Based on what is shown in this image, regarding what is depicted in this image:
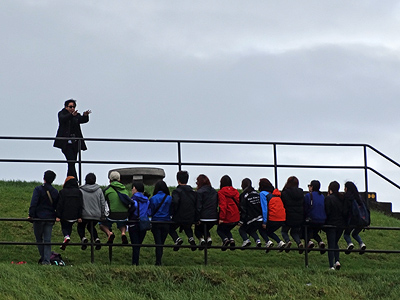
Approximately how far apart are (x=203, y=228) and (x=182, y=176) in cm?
99

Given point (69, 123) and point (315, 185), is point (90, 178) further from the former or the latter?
point (315, 185)

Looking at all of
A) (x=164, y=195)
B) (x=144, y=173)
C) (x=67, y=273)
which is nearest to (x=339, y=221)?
(x=164, y=195)

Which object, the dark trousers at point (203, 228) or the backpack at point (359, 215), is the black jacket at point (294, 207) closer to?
the backpack at point (359, 215)

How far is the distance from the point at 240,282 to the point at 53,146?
454cm

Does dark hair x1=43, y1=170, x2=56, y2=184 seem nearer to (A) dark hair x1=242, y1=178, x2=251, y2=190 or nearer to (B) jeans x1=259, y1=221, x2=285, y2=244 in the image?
(A) dark hair x1=242, y1=178, x2=251, y2=190

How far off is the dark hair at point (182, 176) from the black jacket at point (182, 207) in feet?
0.78

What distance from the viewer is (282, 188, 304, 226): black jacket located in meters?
15.9

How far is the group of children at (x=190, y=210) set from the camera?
1527cm

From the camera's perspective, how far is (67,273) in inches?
569

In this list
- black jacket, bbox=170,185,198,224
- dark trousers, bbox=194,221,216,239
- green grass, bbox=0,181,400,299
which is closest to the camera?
green grass, bbox=0,181,400,299

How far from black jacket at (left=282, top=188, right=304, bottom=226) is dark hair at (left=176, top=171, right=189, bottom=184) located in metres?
1.63

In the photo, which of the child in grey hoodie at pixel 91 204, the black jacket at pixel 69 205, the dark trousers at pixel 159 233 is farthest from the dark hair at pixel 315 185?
the black jacket at pixel 69 205

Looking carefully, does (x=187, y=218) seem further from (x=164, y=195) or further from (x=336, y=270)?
(x=336, y=270)

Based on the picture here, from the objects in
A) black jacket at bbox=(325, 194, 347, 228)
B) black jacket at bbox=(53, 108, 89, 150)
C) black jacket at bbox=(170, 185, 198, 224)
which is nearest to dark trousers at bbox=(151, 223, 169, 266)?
black jacket at bbox=(170, 185, 198, 224)
